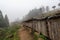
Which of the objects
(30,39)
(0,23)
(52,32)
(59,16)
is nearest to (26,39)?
(30,39)

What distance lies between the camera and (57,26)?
4145 mm

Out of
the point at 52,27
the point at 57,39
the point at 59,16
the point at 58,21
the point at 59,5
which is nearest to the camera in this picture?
the point at 59,16

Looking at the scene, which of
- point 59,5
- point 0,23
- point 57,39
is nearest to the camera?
point 57,39

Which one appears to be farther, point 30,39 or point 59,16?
point 30,39

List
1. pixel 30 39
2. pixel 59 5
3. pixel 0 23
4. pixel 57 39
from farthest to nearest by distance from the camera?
pixel 0 23
pixel 59 5
pixel 30 39
pixel 57 39

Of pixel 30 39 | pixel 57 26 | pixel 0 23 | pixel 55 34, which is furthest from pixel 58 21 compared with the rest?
pixel 0 23

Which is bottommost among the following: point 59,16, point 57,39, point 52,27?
point 57,39

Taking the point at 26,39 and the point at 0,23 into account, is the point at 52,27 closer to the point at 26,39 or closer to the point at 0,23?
the point at 26,39

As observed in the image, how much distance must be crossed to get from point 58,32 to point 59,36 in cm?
11

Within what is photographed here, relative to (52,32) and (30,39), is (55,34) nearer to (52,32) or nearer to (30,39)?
(52,32)

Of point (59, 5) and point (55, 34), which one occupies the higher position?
point (59, 5)

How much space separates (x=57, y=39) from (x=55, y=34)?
0.66 feet

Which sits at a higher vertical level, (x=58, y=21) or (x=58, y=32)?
(x=58, y=21)

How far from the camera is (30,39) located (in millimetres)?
15750
